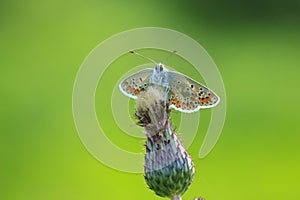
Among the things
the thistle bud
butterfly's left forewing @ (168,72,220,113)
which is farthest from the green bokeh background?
butterfly's left forewing @ (168,72,220,113)

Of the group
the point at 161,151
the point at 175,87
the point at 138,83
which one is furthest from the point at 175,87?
the point at 161,151

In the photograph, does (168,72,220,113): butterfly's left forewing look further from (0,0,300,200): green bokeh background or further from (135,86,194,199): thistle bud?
(0,0,300,200): green bokeh background

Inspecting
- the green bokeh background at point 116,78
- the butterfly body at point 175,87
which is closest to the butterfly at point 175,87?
the butterfly body at point 175,87

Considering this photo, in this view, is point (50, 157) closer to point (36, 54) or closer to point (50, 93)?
point (50, 93)

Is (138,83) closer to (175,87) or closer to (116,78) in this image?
(175,87)

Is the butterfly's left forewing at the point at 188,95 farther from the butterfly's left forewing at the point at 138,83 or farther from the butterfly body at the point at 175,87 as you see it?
the butterfly's left forewing at the point at 138,83

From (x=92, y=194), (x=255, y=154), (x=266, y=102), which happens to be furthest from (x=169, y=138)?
(x=266, y=102)
